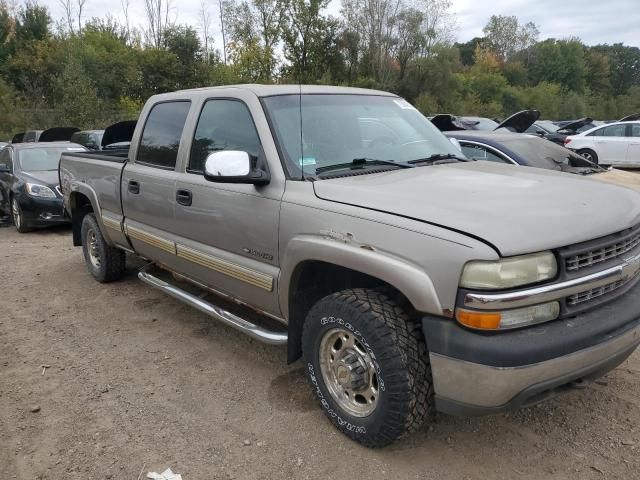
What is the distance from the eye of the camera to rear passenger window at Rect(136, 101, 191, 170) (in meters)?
4.13

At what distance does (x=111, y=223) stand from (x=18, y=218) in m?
5.35

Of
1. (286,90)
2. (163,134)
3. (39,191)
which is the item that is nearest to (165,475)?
(286,90)

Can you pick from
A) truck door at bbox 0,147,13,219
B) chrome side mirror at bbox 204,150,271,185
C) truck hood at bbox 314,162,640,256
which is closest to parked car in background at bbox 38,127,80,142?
truck door at bbox 0,147,13,219

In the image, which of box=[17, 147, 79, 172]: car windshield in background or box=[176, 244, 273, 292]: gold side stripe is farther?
box=[17, 147, 79, 172]: car windshield in background

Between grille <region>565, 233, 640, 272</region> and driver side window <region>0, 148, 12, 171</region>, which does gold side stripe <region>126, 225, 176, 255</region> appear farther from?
driver side window <region>0, 148, 12, 171</region>

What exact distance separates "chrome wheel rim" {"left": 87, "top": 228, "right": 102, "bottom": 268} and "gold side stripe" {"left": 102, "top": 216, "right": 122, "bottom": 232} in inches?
27.5

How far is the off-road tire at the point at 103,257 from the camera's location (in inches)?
219

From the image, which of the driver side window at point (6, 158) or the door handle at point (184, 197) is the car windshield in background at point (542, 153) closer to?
the door handle at point (184, 197)

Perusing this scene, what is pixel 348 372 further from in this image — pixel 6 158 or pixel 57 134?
pixel 57 134

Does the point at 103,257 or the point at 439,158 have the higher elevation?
the point at 439,158

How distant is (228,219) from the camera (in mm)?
3453

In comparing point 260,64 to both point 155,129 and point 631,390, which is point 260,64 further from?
point 631,390

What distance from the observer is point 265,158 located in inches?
127

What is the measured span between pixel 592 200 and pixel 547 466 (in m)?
1.35
